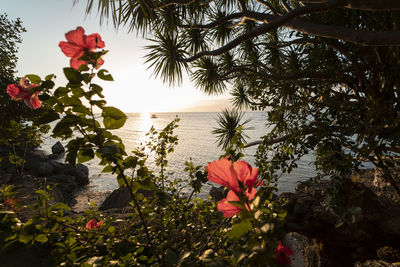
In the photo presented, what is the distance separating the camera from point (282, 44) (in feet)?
13.4

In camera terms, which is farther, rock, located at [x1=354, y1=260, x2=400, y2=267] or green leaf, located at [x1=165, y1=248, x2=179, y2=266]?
rock, located at [x1=354, y1=260, x2=400, y2=267]

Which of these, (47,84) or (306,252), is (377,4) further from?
(306,252)

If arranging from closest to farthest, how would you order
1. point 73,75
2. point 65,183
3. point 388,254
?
point 73,75
point 388,254
point 65,183

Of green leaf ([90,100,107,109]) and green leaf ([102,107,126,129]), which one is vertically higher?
green leaf ([90,100,107,109])

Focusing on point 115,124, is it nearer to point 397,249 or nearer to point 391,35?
point 391,35

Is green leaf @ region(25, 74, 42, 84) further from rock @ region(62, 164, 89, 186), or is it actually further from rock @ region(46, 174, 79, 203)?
rock @ region(62, 164, 89, 186)

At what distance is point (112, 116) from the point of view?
0.61 m

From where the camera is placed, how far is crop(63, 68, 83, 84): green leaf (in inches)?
21.3

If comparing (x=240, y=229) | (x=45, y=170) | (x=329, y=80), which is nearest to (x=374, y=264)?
(x=329, y=80)

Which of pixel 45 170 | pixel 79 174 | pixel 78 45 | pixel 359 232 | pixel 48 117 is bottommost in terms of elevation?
pixel 79 174

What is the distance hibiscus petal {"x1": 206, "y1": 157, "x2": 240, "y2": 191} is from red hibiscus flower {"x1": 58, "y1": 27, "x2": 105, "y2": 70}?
472 millimetres

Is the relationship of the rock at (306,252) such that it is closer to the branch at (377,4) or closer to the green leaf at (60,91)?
the branch at (377,4)

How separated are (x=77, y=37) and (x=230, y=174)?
592mm

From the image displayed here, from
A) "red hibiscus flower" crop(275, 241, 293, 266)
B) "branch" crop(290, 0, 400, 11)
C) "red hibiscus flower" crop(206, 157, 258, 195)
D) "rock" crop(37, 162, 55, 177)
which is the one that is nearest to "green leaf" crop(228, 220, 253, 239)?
"red hibiscus flower" crop(206, 157, 258, 195)
